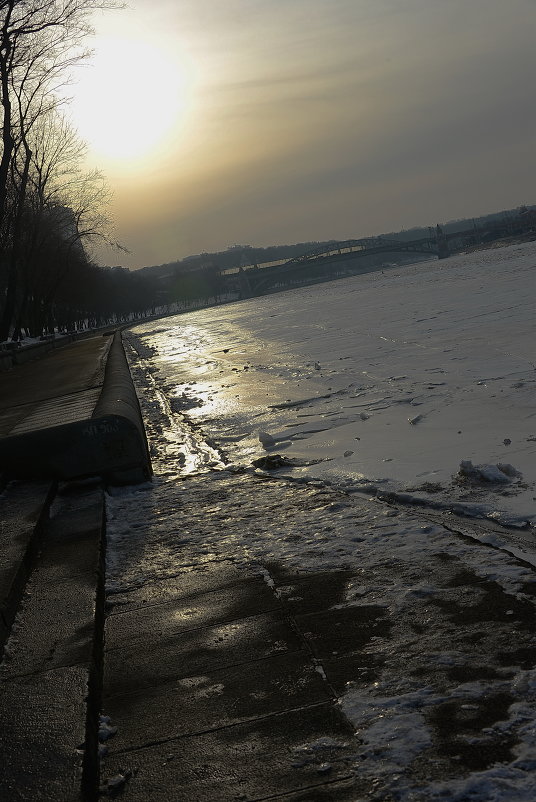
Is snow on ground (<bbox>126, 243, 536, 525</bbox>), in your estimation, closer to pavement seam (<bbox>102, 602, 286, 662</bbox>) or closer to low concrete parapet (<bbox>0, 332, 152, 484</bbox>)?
low concrete parapet (<bbox>0, 332, 152, 484</bbox>)

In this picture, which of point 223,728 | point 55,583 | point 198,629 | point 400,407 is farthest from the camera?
point 400,407

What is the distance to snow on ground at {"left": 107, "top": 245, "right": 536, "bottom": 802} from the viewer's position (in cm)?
236

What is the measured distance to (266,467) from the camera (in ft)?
21.9

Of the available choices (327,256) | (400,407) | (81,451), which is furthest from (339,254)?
(81,451)

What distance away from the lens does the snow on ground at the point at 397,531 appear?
236 cm

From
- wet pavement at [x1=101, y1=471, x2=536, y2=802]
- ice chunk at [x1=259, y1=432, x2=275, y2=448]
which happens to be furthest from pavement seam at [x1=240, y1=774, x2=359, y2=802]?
ice chunk at [x1=259, y1=432, x2=275, y2=448]

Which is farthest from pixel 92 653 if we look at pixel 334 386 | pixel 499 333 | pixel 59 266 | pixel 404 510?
pixel 59 266

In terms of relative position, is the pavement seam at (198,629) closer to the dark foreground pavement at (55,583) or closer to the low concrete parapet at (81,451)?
the dark foreground pavement at (55,583)

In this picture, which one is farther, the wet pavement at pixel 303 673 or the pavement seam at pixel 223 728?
the pavement seam at pixel 223 728

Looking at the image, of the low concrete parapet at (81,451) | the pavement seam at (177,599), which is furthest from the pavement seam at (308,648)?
the low concrete parapet at (81,451)

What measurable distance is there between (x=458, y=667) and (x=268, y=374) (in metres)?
12.0

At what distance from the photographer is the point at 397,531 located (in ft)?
14.3

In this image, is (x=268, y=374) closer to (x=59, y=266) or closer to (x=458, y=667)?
(x=458, y=667)

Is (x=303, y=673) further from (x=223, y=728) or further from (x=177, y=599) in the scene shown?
(x=177, y=599)
